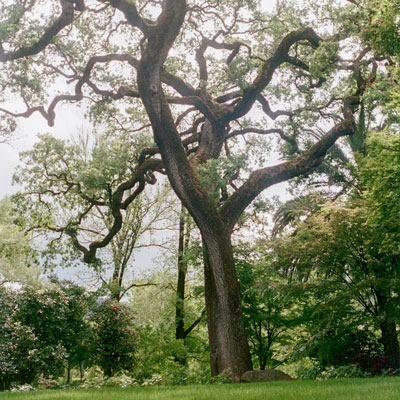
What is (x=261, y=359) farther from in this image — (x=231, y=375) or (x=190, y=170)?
(x=190, y=170)

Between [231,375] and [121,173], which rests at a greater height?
[121,173]

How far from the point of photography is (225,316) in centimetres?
1024

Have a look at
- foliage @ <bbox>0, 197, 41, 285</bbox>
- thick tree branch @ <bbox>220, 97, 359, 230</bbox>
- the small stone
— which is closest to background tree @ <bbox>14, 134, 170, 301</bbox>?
foliage @ <bbox>0, 197, 41, 285</bbox>

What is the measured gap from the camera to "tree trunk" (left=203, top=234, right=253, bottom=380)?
995 cm

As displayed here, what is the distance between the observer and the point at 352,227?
10.8m

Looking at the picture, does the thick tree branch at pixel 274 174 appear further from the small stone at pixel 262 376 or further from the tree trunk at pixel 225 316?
the small stone at pixel 262 376

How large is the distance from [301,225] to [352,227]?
144cm

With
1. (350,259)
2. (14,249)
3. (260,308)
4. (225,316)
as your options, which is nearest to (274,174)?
(350,259)

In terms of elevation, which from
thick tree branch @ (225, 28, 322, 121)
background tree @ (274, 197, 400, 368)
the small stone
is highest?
thick tree branch @ (225, 28, 322, 121)

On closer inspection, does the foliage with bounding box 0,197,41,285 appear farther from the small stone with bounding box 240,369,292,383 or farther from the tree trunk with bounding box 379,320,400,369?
the tree trunk with bounding box 379,320,400,369

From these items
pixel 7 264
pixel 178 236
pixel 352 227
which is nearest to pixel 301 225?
pixel 352 227

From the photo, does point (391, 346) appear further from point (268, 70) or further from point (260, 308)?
point (268, 70)

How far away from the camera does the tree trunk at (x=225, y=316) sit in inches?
392

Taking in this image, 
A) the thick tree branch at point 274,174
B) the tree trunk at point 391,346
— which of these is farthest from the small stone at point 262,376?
the thick tree branch at point 274,174
